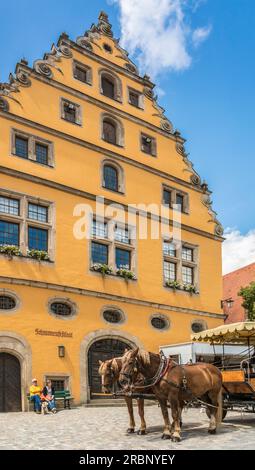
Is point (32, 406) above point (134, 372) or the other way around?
the other way around

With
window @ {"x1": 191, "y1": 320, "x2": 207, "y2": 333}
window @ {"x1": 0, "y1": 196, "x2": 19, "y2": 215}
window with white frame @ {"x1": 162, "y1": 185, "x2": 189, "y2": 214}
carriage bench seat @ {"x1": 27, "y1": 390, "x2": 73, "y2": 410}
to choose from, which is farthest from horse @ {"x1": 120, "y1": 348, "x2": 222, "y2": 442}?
window with white frame @ {"x1": 162, "y1": 185, "x2": 189, "y2": 214}

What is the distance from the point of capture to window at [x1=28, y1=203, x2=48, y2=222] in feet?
74.1

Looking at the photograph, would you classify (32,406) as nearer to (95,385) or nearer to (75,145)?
(95,385)

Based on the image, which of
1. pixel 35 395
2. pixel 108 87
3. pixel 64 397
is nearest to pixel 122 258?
pixel 64 397

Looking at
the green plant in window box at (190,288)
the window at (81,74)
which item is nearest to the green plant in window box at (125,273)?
the green plant in window box at (190,288)

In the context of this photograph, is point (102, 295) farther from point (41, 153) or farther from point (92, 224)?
point (41, 153)

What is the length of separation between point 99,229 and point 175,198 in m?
6.33

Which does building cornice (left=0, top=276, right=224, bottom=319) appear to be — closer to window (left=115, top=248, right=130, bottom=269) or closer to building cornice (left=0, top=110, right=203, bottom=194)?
window (left=115, top=248, right=130, bottom=269)

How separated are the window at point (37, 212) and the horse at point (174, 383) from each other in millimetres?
12028

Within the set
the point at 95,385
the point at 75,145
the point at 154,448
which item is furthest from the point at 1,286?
the point at 154,448

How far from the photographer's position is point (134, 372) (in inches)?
456

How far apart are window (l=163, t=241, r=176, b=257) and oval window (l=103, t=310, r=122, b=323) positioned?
4.73 metres

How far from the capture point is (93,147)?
2580 centimetres
